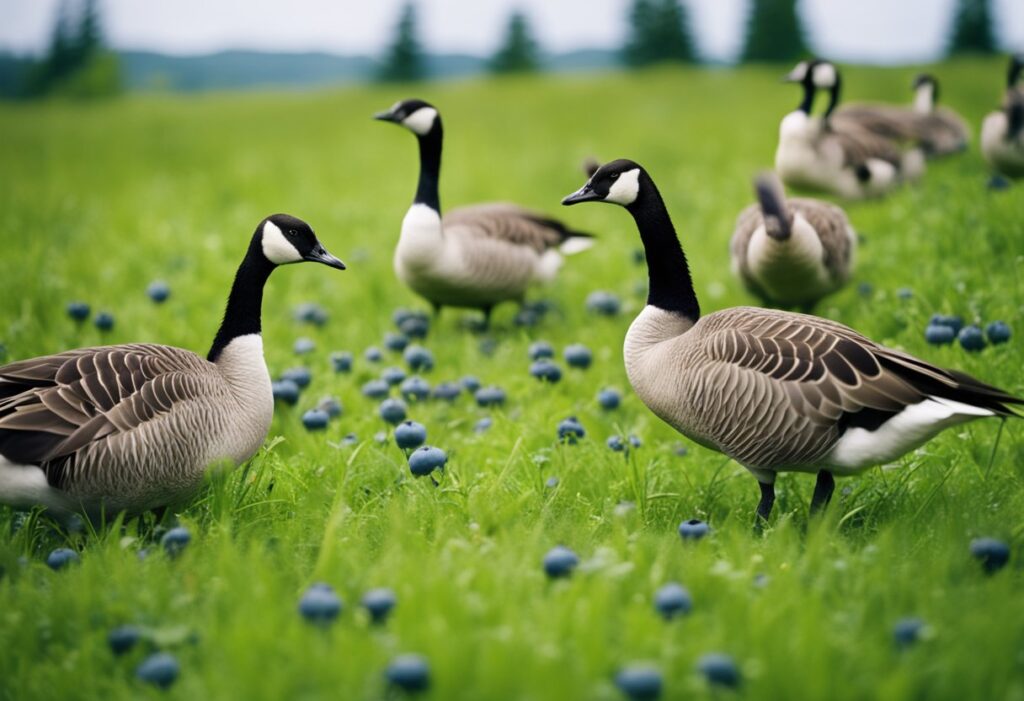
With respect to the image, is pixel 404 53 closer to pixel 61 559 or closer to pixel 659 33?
pixel 659 33

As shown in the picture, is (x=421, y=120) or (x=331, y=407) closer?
(x=331, y=407)

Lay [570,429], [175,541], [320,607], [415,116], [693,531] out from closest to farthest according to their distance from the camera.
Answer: [320,607] → [175,541] → [693,531] → [570,429] → [415,116]

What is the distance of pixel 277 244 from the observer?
4.87 meters

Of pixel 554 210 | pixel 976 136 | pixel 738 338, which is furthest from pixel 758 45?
pixel 738 338

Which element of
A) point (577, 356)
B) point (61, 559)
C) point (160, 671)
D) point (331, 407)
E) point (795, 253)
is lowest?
point (331, 407)

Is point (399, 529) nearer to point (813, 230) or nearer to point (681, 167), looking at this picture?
point (813, 230)

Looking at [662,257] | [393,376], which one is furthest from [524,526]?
[393,376]

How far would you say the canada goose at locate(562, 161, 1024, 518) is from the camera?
13.1 feet

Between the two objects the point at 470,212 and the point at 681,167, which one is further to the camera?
the point at 681,167

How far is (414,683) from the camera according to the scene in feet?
8.65

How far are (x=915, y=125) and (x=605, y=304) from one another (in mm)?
6530

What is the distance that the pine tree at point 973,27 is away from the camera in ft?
148

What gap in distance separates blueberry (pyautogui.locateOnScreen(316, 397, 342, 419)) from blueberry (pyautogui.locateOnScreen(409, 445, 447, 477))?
1.74 m

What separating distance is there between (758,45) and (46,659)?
169 feet
